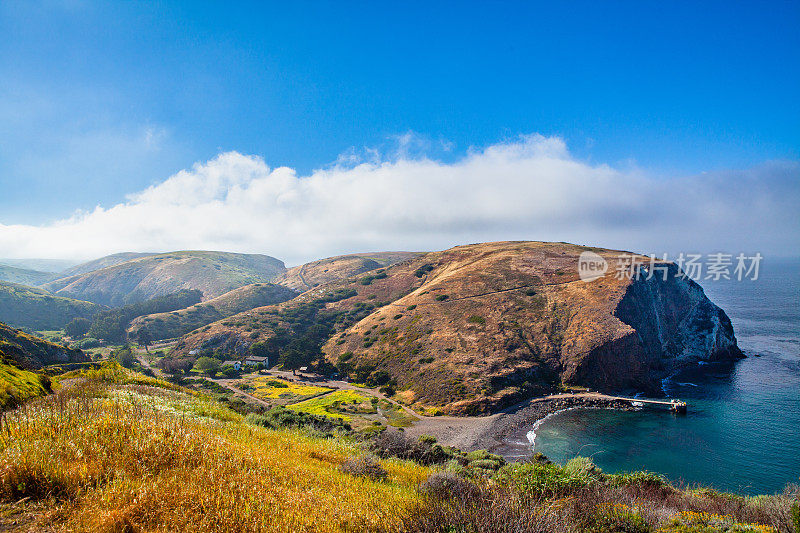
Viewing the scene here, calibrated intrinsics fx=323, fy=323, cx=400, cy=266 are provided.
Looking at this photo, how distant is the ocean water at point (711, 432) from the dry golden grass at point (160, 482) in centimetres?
2958

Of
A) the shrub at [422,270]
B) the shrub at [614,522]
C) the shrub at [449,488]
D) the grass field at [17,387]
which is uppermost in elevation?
the shrub at [422,270]

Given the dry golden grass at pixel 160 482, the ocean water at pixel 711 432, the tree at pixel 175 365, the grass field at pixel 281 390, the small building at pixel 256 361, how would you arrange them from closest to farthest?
the dry golden grass at pixel 160 482 < the ocean water at pixel 711 432 < the grass field at pixel 281 390 < the tree at pixel 175 365 < the small building at pixel 256 361

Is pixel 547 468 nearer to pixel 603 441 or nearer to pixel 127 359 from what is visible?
pixel 603 441

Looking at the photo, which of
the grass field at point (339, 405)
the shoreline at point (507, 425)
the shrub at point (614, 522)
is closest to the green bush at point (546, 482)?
the shrub at point (614, 522)

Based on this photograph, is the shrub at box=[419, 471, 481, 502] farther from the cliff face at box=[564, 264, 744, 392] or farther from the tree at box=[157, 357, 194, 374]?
the tree at box=[157, 357, 194, 374]

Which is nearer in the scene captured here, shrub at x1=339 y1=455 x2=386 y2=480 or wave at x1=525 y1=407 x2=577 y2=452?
shrub at x1=339 y1=455 x2=386 y2=480

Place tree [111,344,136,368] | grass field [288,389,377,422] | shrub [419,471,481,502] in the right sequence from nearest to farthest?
shrub [419,471,481,502] < grass field [288,389,377,422] < tree [111,344,136,368]

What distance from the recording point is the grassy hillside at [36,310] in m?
127

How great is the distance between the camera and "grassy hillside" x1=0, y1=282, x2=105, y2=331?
126562 mm

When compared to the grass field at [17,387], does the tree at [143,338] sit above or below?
below

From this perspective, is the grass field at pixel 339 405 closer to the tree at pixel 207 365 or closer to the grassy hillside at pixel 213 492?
the tree at pixel 207 365

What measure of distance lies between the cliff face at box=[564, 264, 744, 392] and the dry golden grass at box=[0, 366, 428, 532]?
59.1 metres

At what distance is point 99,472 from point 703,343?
9613 cm

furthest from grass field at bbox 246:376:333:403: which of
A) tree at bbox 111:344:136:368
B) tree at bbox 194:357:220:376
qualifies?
tree at bbox 111:344:136:368
